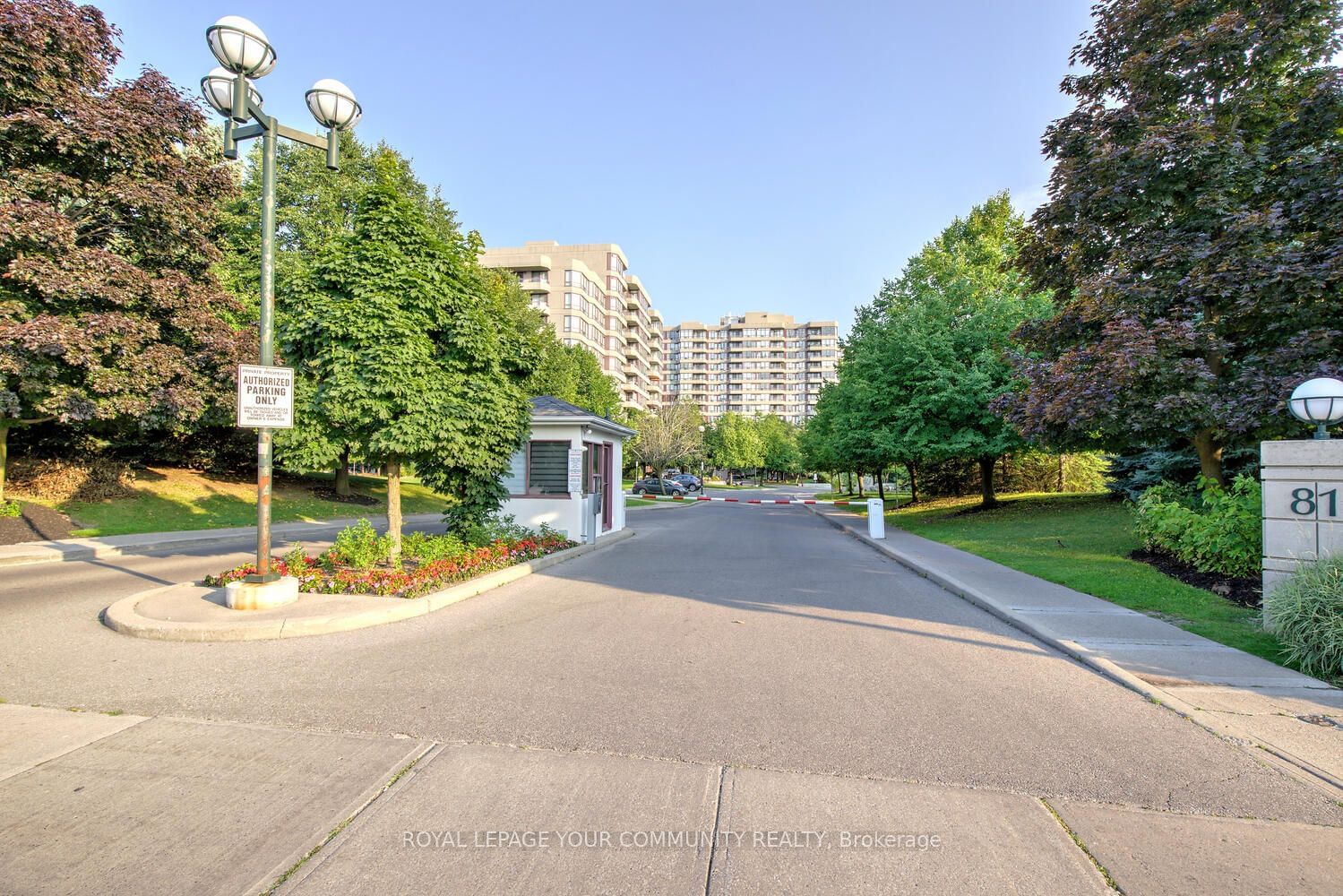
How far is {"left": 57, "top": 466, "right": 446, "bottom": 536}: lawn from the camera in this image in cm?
1742

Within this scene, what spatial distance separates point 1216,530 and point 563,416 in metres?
12.6

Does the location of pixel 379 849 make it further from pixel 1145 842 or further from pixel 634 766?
pixel 1145 842

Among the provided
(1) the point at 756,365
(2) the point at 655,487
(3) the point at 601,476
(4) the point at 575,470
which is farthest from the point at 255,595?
(1) the point at 756,365

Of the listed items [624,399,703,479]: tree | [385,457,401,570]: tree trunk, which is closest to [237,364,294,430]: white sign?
[385,457,401,570]: tree trunk

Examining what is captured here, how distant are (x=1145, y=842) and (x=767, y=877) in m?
1.86

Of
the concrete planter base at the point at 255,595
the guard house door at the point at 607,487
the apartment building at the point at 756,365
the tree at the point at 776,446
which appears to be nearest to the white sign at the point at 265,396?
the concrete planter base at the point at 255,595

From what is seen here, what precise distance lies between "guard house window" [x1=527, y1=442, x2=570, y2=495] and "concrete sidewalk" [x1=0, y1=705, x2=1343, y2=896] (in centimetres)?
1203

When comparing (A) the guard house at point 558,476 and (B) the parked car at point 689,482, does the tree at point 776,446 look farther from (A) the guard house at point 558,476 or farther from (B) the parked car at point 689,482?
(A) the guard house at point 558,476

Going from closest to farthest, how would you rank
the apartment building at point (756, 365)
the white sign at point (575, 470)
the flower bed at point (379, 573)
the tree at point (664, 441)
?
the flower bed at point (379, 573) < the white sign at point (575, 470) < the tree at point (664, 441) < the apartment building at point (756, 365)

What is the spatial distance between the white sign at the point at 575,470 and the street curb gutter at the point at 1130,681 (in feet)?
27.1

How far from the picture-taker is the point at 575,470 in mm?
15438

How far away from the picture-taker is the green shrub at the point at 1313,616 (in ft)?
17.8

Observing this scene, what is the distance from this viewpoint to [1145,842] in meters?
2.95

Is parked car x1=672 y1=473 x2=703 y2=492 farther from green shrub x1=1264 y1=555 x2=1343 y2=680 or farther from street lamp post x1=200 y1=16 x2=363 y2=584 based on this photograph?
green shrub x1=1264 y1=555 x2=1343 y2=680
